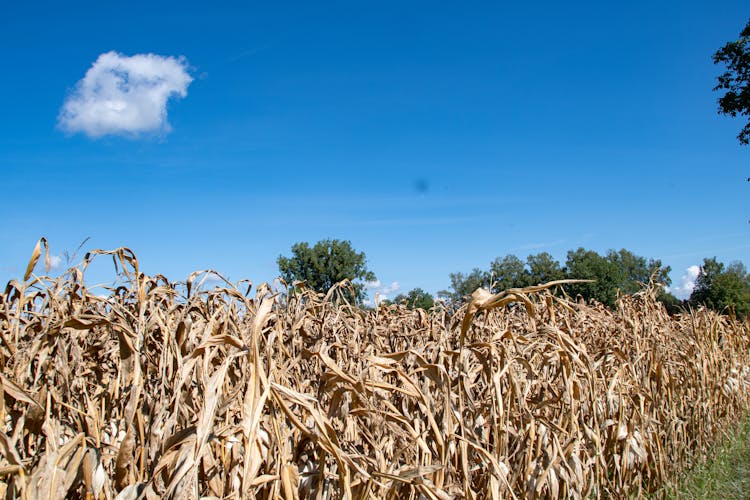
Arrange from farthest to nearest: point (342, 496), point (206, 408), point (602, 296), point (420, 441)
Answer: point (602, 296)
point (420, 441)
point (342, 496)
point (206, 408)

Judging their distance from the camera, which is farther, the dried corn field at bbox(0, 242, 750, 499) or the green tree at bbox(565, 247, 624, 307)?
the green tree at bbox(565, 247, 624, 307)

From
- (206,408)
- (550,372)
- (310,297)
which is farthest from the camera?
(550,372)

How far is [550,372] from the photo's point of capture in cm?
279

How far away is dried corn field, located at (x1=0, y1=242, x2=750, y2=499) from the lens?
4.03ft

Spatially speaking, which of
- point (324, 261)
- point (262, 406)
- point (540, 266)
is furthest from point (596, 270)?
point (262, 406)

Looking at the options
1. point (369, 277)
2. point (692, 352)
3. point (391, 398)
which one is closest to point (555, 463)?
point (391, 398)

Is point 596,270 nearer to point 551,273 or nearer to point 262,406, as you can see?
point 551,273

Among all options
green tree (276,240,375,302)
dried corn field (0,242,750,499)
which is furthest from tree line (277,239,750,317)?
dried corn field (0,242,750,499)

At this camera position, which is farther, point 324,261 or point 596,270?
point 596,270

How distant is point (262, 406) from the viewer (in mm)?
1106

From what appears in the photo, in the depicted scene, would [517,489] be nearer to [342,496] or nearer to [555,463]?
[555,463]

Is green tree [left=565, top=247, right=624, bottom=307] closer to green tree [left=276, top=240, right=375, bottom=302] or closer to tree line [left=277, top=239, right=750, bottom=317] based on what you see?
tree line [left=277, top=239, right=750, bottom=317]

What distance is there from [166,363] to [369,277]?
151ft

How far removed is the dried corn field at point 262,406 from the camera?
1.23 m
